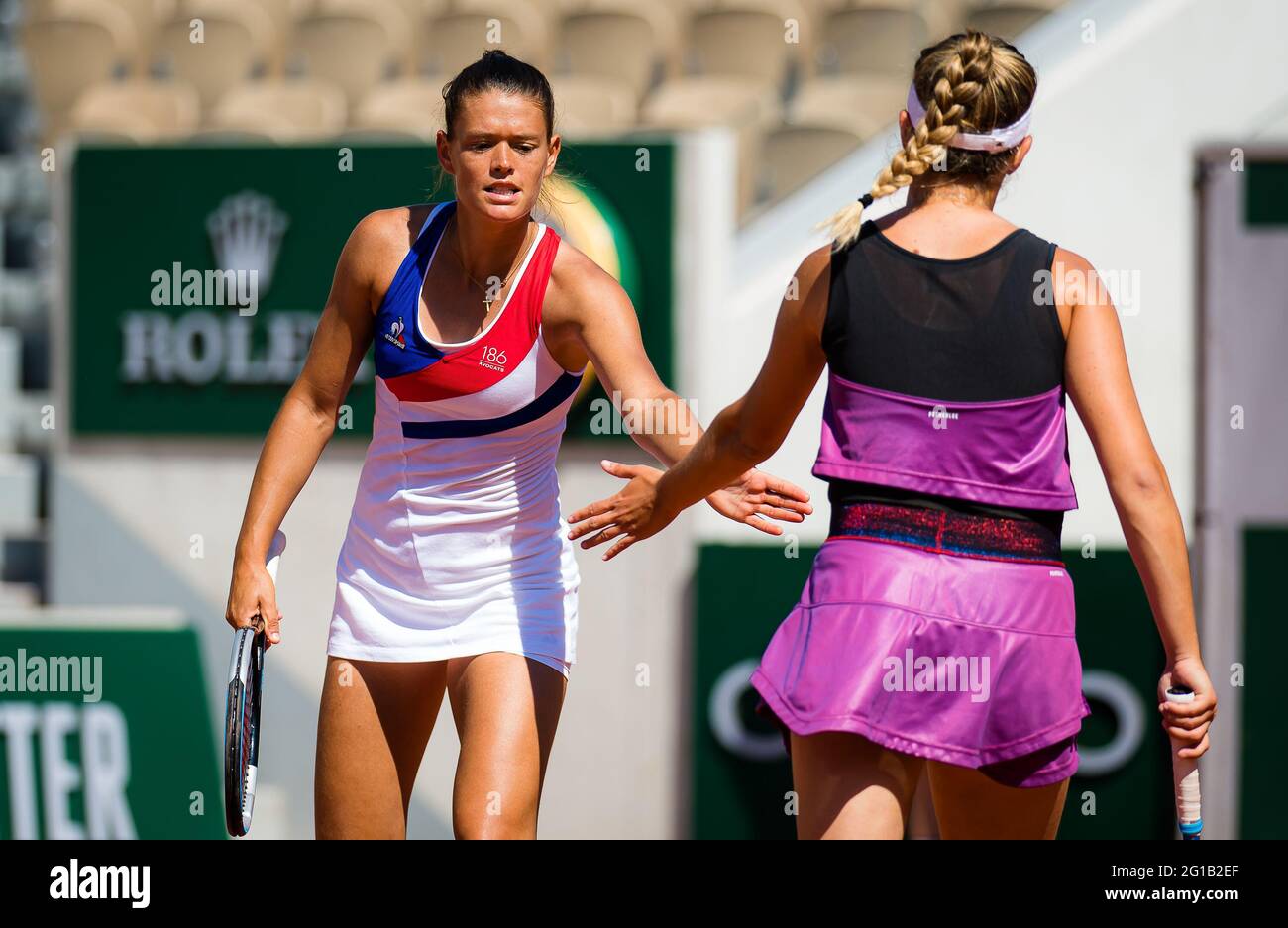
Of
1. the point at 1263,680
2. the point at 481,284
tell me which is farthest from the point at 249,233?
the point at 1263,680

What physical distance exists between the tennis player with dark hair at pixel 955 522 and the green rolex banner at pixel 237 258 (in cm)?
402

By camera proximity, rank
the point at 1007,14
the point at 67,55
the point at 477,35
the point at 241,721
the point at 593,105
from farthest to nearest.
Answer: the point at 67,55 → the point at 477,35 → the point at 593,105 → the point at 1007,14 → the point at 241,721

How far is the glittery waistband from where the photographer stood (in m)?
2.88

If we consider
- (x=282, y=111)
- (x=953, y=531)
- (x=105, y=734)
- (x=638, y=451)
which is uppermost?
(x=282, y=111)

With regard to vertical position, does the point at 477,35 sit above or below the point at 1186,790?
above

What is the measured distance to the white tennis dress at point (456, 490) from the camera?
340 cm

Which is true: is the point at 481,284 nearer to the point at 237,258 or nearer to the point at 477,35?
the point at 237,258

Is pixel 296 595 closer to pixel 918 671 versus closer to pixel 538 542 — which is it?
pixel 538 542

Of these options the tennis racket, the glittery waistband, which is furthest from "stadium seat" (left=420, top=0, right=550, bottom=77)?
the tennis racket

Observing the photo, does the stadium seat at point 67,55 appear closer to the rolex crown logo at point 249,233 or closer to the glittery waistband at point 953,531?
the rolex crown logo at point 249,233

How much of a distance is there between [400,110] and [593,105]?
3.35 feet

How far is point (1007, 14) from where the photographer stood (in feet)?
25.7

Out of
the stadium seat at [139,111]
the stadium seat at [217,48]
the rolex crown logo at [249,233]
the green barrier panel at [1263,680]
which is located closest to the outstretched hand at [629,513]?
the green barrier panel at [1263,680]

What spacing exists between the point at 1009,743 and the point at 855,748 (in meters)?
0.26
